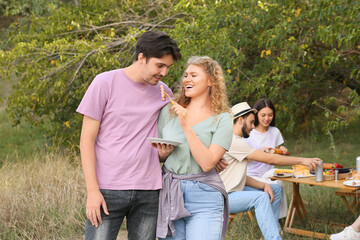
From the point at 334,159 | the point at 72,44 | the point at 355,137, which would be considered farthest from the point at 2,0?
the point at 355,137

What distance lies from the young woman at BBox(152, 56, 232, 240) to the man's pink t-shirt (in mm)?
124

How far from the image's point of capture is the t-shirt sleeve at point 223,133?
8.89 feet

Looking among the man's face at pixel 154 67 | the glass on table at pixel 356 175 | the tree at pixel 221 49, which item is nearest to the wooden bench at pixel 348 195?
the glass on table at pixel 356 175

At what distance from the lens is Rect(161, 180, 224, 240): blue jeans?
106 inches

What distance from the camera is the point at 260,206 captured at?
440 cm

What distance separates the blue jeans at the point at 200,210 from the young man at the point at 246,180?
1657 mm

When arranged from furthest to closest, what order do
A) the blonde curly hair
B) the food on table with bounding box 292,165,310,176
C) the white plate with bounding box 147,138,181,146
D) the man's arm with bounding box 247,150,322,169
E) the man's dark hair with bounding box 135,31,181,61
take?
the food on table with bounding box 292,165,310,176 → the man's arm with bounding box 247,150,322,169 → the blonde curly hair → the man's dark hair with bounding box 135,31,181,61 → the white plate with bounding box 147,138,181,146

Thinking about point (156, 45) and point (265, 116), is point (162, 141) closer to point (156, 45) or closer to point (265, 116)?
point (156, 45)

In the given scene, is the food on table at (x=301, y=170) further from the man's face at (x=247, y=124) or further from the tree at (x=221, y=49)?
the tree at (x=221, y=49)

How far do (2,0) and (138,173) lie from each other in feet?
30.1

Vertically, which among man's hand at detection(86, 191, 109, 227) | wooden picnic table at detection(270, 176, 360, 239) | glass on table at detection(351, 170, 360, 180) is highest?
man's hand at detection(86, 191, 109, 227)

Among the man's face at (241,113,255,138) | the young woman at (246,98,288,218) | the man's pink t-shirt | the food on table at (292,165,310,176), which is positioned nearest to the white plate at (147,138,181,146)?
the man's pink t-shirt

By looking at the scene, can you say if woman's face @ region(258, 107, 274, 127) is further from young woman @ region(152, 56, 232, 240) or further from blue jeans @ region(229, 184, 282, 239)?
young woman @ region(152, 56, 232, 240)

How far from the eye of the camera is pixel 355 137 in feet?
40.3
